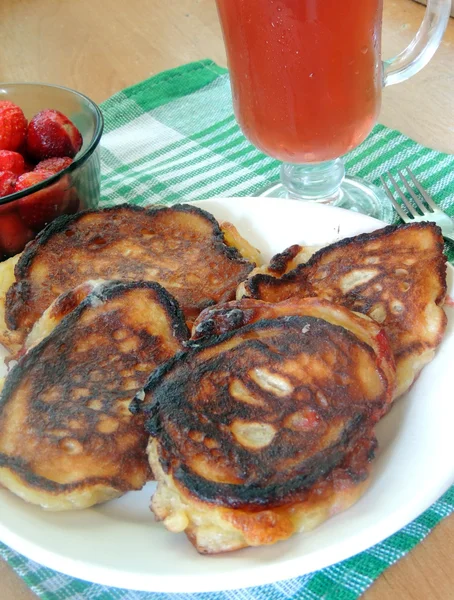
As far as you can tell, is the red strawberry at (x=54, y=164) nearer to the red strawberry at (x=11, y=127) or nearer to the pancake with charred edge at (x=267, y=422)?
the red strawberry at (x=11, y=127)

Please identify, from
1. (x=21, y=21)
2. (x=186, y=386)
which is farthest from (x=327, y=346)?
(x=21, y=21)

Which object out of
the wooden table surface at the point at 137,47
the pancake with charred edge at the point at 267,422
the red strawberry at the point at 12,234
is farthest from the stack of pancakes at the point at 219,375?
the wooden table surface at the point at 137,47

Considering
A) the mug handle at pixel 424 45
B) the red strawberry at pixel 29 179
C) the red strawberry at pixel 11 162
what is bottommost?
the red strawberry at pixel 29 179

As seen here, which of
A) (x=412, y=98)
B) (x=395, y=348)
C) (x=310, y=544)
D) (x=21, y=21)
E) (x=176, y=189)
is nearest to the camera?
(x=310, y=544)

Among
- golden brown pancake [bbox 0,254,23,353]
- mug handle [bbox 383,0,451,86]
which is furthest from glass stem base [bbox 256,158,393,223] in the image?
golden brown pancake [bbox 0,254,23,353]

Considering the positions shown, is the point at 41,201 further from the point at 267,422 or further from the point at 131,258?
the point at 267,422

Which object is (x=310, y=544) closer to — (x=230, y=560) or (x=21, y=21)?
(x=230, y=560)
